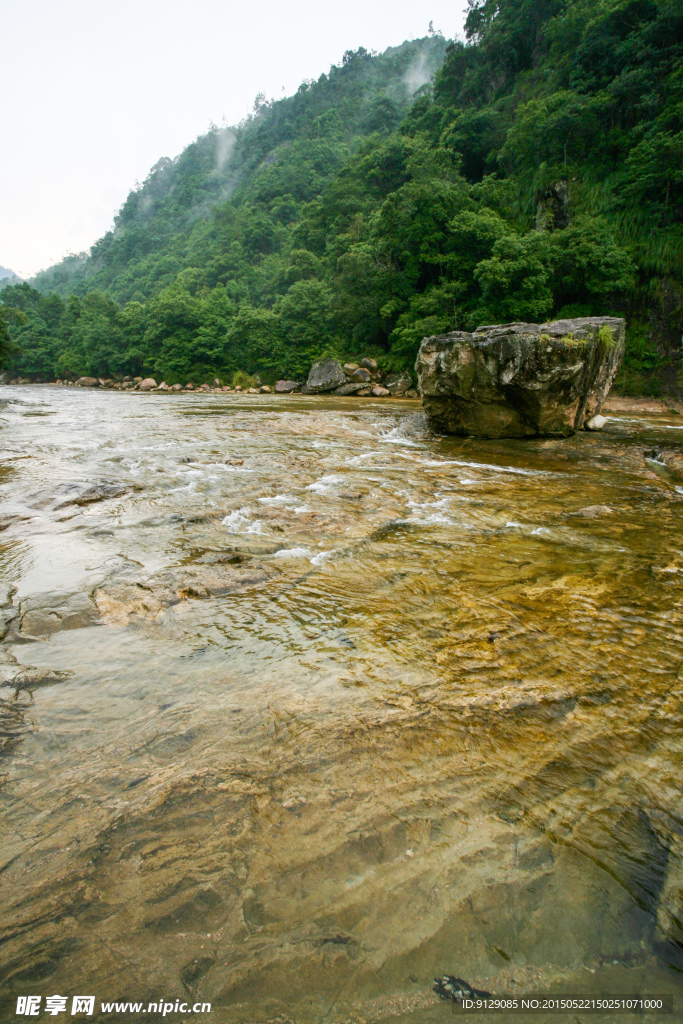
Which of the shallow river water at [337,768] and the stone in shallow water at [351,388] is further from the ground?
the stone in shallow water at [351,388]

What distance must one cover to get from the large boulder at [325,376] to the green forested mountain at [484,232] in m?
2.59

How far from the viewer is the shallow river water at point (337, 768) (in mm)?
1389

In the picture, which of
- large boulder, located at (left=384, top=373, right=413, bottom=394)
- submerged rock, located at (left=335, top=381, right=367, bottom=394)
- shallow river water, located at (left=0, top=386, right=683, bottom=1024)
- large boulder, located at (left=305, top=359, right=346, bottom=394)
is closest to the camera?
shallow river water, located at (left=0, top=386, right=683, bottom=1024)

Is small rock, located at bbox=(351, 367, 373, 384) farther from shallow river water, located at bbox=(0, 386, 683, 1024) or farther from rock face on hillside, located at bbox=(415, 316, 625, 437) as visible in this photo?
shallow river water, located at bbox=(0, 386, 683, 1024)

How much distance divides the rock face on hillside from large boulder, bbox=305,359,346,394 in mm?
17039

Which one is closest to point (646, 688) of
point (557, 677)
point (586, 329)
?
point (557, 677)

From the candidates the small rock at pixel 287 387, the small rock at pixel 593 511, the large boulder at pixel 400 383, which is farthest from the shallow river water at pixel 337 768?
the small rock at pixel 287 387

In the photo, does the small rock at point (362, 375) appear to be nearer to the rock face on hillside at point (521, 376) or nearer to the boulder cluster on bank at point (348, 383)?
the boulder cluster on bank at point (348, 383)

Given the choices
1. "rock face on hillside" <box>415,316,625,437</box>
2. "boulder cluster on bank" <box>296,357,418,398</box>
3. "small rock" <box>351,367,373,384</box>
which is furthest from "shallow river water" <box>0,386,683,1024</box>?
"small rock" <box>351,367,373,384</box>

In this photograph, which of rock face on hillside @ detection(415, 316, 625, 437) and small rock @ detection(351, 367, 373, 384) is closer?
rock face on hillside @ detection(415, 316, 625, 437)

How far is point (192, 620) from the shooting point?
10.1 ft

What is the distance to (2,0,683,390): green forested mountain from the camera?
67.6 feet

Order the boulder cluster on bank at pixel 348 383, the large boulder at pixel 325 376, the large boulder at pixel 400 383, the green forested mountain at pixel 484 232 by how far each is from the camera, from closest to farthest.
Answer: the green forested mountain at pixel 484 232
the large boulder at pixel 400 383
the boulder cluster on bank at pixel 348 383
the large boulder at pixel 325 376

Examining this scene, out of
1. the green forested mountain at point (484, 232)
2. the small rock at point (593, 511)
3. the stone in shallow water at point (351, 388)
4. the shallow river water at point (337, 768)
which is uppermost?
the green forested mountain at point (484, 232)
